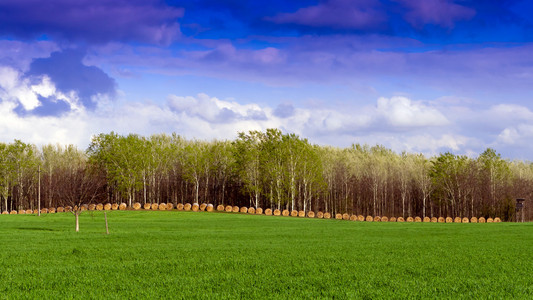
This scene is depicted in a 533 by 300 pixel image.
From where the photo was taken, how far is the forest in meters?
71.6

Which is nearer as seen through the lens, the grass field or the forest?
the grass field

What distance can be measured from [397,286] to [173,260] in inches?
314

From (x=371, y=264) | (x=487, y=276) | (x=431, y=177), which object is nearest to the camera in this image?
(x=487, y=276)

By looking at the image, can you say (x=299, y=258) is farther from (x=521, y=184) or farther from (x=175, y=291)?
(x=521, y=184)

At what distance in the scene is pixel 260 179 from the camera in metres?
72.3

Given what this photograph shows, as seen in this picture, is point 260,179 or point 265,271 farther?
point 260,179

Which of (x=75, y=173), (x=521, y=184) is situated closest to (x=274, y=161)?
(x=75, y=173)

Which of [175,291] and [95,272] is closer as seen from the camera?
[175,291]

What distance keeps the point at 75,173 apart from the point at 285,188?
35.5 meters

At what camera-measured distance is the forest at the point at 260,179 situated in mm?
71625

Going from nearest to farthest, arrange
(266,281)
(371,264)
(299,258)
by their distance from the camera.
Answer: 1. (266,281)
2. (371,264)
3. (299,258)

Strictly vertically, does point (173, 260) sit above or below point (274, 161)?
below

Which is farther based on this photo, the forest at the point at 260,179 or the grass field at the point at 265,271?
the forest at the point at 260,179

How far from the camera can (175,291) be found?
39.2 ft
